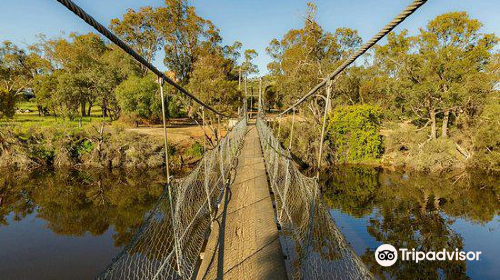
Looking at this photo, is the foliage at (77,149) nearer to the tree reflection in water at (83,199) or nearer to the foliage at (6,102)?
the tree reflection in water at (83,199)

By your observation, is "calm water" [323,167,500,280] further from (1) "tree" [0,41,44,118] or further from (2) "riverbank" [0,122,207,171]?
(1) "tree" [0,41,44,118]

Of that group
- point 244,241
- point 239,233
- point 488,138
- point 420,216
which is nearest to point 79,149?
point 239,233

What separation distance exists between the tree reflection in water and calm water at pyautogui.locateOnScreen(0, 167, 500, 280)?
0.10ft

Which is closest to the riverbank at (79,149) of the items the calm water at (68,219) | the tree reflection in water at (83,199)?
the tree reflection in water at (83,199)

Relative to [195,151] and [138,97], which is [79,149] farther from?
[195,151]

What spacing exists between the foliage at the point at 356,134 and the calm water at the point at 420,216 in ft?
5.42

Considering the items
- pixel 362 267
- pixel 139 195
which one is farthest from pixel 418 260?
pixel 139 195

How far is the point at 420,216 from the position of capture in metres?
7.61

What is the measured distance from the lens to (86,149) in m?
12.5

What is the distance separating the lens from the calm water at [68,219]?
18.8ft

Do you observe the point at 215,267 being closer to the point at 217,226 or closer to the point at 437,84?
the point at 217,226

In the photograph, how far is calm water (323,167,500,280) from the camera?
554 cm

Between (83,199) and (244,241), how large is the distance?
8.60 m

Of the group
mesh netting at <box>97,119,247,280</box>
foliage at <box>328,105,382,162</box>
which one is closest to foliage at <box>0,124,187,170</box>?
mesh netting at <box>97,119,247,280</box>
